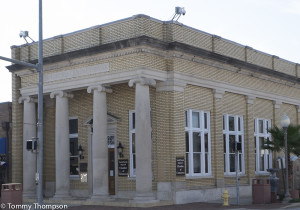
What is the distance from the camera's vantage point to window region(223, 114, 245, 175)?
2903 centimetres

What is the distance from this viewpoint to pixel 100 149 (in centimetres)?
2483

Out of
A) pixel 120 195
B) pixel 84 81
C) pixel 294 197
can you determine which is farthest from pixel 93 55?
pixel 294 197

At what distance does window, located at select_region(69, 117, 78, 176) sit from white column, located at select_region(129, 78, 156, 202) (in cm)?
651

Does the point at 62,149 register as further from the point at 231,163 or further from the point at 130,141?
the point at 231,163

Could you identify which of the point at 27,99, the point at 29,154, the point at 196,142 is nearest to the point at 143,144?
the point at 196,142

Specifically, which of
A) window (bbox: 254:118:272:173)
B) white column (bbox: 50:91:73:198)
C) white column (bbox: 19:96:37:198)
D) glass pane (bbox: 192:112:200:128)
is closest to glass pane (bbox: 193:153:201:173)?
glass pane (bbox: 192:112:200:128)

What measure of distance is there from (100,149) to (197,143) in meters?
5.32

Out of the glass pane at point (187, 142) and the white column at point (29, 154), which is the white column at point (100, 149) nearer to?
the glass pane at point (187, 142)

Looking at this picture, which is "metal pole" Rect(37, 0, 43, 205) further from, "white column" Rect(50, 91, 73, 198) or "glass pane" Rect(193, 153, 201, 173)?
"glass pane" Rect(193, 153, 201, 173)

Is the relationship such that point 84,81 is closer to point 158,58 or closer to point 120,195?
point 158,58

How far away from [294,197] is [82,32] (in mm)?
13721

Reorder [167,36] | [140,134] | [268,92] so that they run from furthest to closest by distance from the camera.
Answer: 1. [268,92]
2. [167,36]
3. [140,134]

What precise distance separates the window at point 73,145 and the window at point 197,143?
664 centimetres

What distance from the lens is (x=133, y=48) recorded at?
24188 mm
